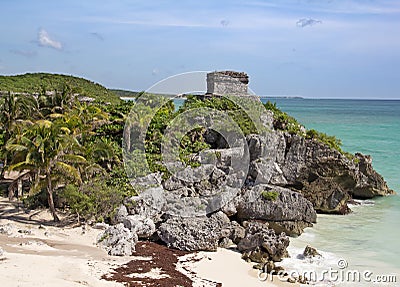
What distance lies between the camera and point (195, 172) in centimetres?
2086

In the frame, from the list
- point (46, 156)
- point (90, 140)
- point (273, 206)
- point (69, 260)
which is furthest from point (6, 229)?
point (273, 206)

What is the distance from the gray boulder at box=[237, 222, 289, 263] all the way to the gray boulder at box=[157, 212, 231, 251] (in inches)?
34.8

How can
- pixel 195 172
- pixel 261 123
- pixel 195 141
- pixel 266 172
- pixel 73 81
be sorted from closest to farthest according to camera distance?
pixel 195 172
pixel 266 172
pixel 195 141
pixel 261 123
pixel 73 81

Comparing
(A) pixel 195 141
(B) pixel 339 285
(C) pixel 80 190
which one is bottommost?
(B) pixel 339 285

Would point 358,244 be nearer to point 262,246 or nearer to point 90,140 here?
point 262,246

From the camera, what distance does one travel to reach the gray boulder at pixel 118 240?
14.6 meters

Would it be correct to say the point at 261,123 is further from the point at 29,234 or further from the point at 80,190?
the point at 29,234

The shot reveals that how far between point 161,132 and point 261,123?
545 centimetres

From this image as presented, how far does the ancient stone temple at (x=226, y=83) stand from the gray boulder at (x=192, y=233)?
13169mm

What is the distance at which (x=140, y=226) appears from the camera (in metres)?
16.3

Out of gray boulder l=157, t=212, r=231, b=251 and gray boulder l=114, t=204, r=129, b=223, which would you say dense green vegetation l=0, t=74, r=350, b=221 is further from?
gray boulder l=157, t=212, r=231, b=251

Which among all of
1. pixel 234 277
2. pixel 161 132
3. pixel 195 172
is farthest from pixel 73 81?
pixel 234 277

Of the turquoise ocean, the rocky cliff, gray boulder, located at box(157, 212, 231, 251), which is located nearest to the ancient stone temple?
the rocky cliff

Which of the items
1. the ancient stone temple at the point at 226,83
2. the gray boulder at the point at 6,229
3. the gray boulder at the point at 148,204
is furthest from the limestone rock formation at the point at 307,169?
the gray boulder at the point at 6,229
